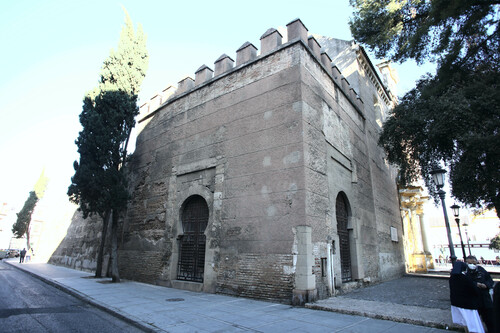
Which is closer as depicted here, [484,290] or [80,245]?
[484,290]

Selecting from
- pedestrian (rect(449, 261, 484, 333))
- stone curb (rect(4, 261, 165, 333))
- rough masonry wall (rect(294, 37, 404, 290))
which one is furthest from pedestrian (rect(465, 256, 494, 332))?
stone curb (rect(4, 261, 165, 333))

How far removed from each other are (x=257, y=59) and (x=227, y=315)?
7.26m

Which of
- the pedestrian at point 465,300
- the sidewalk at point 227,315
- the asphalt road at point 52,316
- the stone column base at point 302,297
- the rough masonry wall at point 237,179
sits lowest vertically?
the asphalt road at point 52,316

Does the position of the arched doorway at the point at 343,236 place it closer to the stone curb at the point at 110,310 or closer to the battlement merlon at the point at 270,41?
the battlement merlon at the point at 270,41

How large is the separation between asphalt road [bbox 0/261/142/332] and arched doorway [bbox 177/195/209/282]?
302cm

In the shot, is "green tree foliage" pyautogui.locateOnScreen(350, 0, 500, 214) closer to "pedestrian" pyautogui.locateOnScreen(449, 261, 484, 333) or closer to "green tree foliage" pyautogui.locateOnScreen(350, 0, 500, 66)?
"green tree foliage" pyautogui.locateOnScreen(350, 0, 500, 66)

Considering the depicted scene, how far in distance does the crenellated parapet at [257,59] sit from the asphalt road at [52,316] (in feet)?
25.6

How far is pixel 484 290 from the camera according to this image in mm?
4156

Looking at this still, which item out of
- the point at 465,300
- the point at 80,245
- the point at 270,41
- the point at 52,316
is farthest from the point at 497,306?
the point at 80,245

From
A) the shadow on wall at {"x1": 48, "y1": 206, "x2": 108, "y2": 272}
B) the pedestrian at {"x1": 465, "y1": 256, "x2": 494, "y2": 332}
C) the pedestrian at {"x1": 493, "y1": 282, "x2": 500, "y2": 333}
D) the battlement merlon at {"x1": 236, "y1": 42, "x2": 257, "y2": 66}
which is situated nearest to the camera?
the pedestrian at {"x1": 493, "y1": 282, "x2": 500, "y2": 333}

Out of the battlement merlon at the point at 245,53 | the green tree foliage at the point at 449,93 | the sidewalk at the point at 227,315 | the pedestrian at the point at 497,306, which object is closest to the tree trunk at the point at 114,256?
the sidewalk at the point at 227,315

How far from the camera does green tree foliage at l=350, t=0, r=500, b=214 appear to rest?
7836 millimetres

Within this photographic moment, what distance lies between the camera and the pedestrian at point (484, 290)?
13.4 ft

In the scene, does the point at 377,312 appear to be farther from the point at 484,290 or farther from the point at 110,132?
the point at 110,132
